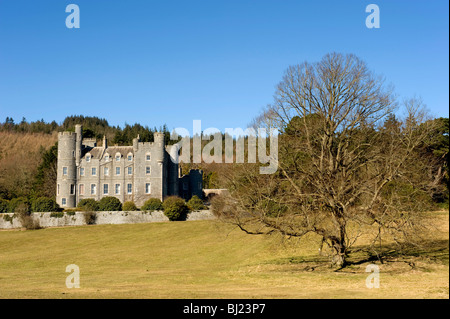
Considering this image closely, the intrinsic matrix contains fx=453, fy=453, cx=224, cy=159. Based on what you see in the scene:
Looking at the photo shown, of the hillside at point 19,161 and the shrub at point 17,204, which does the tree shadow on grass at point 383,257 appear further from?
the hillside at point 19,161

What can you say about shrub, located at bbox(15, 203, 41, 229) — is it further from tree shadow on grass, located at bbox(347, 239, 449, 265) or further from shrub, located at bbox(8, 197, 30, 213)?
tree shadow on grass, located at bbox(347, 239, 449, 265)

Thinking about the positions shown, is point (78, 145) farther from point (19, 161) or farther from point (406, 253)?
point (406, 253)

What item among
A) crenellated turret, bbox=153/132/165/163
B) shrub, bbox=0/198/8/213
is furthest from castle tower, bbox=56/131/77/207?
crenellated turret, bbox=153/132/165/163

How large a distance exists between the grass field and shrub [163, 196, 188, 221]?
9.22 feet

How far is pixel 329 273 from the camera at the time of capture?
22.1 m

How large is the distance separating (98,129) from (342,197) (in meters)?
138

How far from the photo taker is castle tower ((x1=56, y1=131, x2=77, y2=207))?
6309cm

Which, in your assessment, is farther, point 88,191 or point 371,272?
point 88,191

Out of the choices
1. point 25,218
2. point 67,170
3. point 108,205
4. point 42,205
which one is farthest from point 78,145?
point 25,218

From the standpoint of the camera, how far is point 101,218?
53188 millimetres

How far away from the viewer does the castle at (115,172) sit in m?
62.1

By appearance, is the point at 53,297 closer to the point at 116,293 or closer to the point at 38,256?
the point at 116,293
